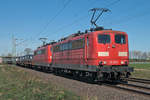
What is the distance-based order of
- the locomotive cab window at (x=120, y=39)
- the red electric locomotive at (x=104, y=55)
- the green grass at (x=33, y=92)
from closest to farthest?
the green grass at (x=33, y=92) < the red electric locomotive at (x=104, y=55) < the locomotive cab window at (x=120, y=39)

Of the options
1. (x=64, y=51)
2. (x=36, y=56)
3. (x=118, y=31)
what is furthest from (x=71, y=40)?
(x=36, y=56)

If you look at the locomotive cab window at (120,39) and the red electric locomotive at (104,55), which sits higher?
the locomotive cab window at (120,39)

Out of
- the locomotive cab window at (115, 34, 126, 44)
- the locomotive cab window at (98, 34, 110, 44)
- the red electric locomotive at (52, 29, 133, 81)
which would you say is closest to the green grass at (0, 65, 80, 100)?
the red electric locomotive at (52, 29, 133, 81)

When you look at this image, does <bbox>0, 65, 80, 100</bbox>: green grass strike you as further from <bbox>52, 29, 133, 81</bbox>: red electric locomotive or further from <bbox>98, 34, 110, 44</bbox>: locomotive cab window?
<bbox>98, 34, 110, 44</bbox>: locomotive cab window

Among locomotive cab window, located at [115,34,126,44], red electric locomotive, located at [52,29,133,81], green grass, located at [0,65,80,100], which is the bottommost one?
green grass, located at [0,65,80,100]

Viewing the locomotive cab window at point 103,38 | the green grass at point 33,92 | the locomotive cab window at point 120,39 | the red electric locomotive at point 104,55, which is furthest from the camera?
the locomotive cab window at point 120,39

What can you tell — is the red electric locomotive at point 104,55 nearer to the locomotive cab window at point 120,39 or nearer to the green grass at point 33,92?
the locomotive cab window at point 120,39

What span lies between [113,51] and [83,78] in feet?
13.1

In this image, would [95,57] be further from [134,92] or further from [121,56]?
[134,92]

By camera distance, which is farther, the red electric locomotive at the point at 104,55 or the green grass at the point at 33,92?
the red electric locomotive at the point at 104,55

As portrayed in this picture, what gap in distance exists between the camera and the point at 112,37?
1290 cm

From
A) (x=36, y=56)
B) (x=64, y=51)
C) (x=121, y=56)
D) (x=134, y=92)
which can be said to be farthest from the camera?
(x=36, y=56)

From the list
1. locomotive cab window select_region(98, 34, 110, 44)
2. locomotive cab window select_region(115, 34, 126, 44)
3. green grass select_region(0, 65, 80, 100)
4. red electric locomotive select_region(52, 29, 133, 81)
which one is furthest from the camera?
locomotive cab window select_region(115, 34, 126, 44)

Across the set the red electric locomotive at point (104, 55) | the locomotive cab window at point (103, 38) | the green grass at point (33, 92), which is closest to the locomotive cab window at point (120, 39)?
the red electric locomotive at point (104, 55)
